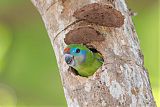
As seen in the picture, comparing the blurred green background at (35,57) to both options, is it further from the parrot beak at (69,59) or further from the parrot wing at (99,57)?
the parrot beak at (69,59)

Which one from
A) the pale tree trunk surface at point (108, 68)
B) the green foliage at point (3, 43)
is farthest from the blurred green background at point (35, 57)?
the pale tree trunk surface at point (108, 68)

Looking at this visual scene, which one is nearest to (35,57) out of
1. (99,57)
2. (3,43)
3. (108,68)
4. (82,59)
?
(3,43)

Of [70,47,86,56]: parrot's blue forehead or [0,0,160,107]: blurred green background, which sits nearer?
[70,47,86,56]: parrot's blue forehead

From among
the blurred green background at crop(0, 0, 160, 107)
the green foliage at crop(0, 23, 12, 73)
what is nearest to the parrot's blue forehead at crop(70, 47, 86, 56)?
the blurred green background at crop(0, 0, 160, 107)

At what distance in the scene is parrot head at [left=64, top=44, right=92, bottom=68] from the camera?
2818 mm

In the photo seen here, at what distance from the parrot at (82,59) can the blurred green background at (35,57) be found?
155cm

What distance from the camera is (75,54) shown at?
9.58 ft

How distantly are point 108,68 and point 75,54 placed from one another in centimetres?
28

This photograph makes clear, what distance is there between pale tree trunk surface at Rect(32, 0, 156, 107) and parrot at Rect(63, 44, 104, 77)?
6 cm

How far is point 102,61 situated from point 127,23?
277mm

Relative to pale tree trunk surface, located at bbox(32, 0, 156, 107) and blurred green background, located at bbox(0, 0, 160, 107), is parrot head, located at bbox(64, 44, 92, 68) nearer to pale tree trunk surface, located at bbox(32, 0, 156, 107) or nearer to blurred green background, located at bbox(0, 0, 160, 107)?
pale tree trunk surface, located at bbox(32, 0, 156, 107)

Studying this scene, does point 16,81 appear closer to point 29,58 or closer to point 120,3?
point 29,58

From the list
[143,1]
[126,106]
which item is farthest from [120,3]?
[143,1]

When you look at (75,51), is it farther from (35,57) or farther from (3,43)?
(3,43)
